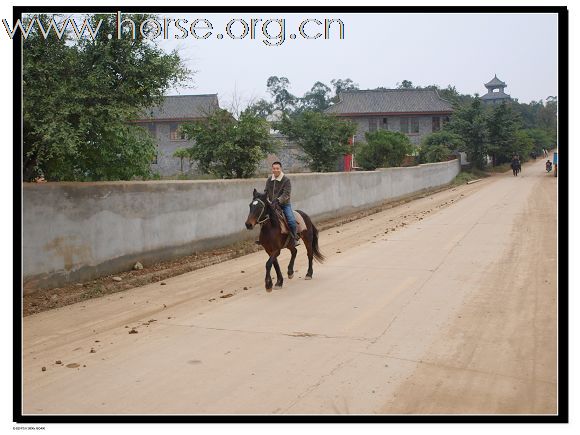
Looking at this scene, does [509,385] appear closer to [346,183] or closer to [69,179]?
[69,179]

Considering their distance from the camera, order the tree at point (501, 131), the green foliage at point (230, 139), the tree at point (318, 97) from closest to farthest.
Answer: the green foliage at point (230, 139) → the tree at point (501, 131) → the tree at point (318, 97)

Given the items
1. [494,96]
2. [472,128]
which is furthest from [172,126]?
[494,96]

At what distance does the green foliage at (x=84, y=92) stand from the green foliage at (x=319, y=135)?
18.7 metres

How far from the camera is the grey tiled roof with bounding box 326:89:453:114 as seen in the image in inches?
2253

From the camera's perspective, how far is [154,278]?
10.2m

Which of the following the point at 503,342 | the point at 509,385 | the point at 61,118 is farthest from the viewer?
the point at 61,118

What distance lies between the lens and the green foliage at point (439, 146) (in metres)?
44.8

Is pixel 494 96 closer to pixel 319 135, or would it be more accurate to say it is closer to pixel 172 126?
pixel 172 126

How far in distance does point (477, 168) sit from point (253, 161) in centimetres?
3591

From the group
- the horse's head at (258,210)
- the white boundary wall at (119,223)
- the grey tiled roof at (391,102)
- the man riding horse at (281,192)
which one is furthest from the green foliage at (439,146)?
the horse's head at (258,210)

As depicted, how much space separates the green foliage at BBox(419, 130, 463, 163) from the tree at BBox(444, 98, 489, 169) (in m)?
0.58

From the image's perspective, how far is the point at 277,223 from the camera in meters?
9.54

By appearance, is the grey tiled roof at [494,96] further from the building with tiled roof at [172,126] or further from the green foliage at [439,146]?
the building with tiled roof at [172,126]

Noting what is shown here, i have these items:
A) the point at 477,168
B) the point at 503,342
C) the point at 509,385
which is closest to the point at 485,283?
the point at 503,342
